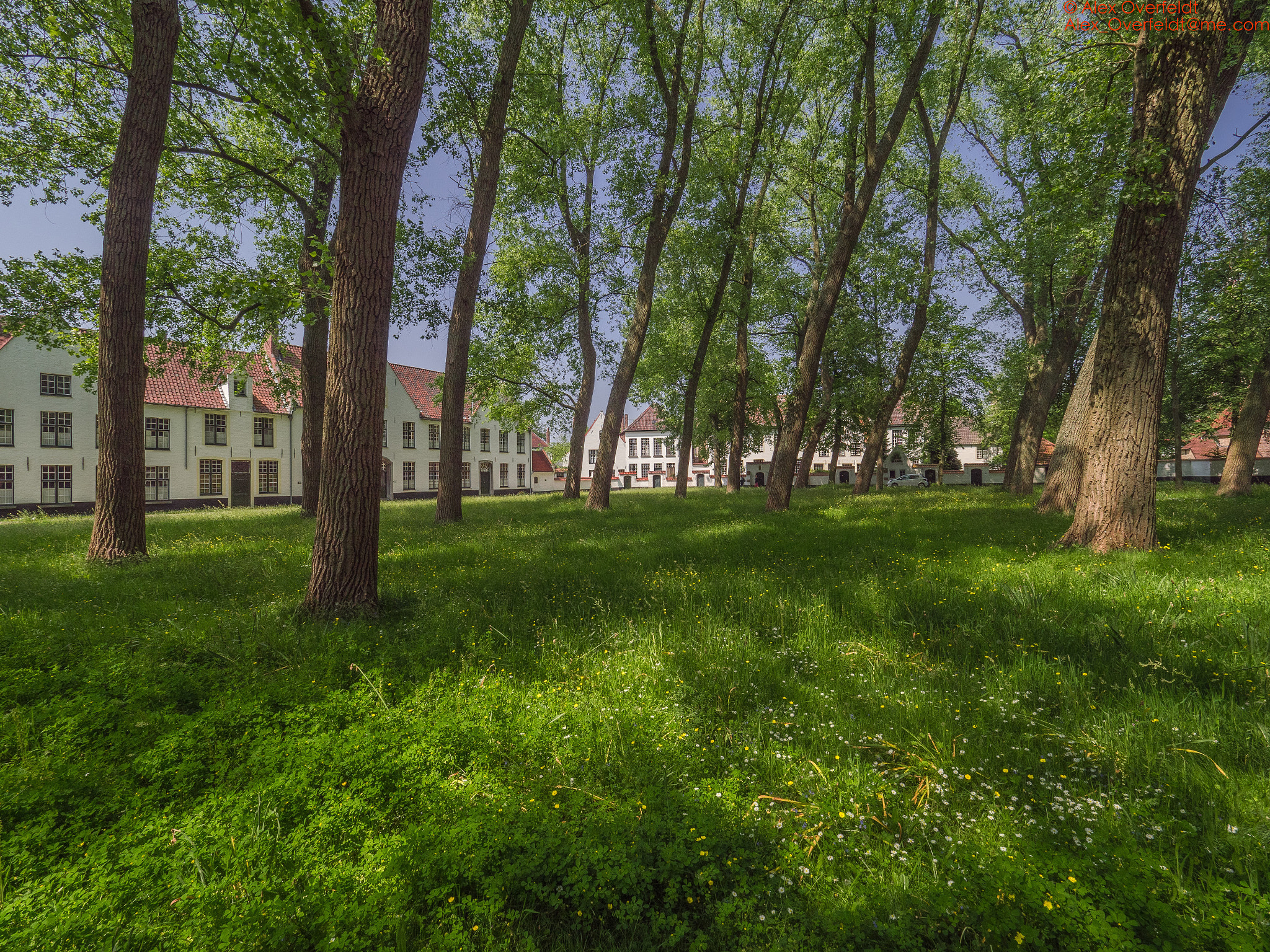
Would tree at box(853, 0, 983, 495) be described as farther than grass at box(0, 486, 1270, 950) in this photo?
Yes

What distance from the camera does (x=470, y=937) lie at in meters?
1.93

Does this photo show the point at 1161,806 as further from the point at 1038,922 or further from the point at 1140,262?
the point at 1140,262

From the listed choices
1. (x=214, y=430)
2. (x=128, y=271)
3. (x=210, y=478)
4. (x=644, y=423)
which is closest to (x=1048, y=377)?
(x=128, y=271)

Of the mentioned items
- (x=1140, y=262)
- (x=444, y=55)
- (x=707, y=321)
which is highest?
(x=444, y=55)

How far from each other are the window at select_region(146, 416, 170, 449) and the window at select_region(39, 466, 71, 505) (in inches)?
148

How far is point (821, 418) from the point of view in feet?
90.5

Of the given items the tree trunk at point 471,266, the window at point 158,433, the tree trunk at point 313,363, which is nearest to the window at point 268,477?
the window at point 158,433

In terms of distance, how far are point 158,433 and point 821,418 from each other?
38.6m

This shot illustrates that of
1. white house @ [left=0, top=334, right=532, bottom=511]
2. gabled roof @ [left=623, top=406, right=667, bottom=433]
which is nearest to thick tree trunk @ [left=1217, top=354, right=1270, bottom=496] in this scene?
white house @ [left=0, top=334, right=532, bottom=511]

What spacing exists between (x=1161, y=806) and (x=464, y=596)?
18.7 ft

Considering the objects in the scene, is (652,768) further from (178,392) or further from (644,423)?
(644,423)

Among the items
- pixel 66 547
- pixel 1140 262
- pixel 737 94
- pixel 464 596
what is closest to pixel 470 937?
pixel 464 596

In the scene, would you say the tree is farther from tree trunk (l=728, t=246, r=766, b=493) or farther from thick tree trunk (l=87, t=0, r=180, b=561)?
thick tree trunk (l=87, t=0, r=180, b=561)

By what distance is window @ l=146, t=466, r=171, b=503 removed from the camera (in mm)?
28453
